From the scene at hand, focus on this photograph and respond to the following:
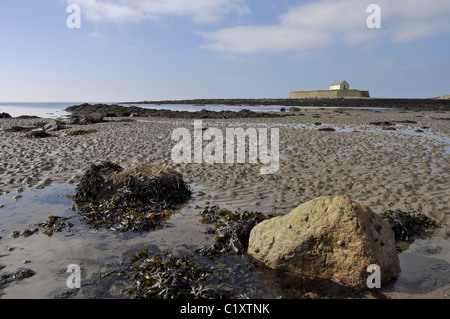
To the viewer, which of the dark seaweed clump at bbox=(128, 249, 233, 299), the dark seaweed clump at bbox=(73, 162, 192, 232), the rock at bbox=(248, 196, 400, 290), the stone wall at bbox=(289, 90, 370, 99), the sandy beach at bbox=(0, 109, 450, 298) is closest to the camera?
the dark seaweed clump at bbox=(128, 249, 233, 299)

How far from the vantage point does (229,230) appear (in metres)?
5.29

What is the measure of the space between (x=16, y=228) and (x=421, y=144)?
15299mm

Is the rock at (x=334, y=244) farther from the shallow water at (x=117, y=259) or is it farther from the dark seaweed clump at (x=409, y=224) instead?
the dark seaweed clump at (x=409, y=224)

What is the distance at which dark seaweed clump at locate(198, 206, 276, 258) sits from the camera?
4918mm

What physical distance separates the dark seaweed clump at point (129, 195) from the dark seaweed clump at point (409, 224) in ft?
14.6

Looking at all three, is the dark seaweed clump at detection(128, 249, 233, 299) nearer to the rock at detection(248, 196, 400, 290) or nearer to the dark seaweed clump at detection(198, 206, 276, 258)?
the dark seaweed clump at detection(198, 206, 276, 258)

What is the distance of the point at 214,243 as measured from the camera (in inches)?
202

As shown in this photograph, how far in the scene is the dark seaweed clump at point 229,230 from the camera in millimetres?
4918

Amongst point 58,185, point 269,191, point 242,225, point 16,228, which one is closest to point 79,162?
point 58,185

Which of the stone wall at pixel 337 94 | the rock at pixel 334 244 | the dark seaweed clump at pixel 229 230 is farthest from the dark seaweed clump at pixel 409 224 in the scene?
the stone wall at pixel 337 94

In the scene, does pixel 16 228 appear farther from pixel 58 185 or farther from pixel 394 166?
pixel 394 166

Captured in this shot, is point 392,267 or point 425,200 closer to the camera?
point 392,267

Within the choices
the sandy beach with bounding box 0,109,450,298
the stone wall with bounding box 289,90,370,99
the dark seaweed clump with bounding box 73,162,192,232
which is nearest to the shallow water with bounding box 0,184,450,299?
the sandy beach with bounding box 0,109,450,298

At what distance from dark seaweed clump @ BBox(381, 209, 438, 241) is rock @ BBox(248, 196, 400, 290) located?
3.34ft
